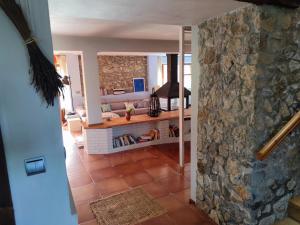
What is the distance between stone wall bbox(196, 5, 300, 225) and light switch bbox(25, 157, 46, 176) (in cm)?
162

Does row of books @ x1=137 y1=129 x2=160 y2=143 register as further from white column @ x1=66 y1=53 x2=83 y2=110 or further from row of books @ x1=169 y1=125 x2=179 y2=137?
Answer: white column @ x1=66 y1=53 x2=83 y2=110

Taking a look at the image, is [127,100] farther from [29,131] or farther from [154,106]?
[29,131]

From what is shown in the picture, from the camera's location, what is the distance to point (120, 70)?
913 centimetres

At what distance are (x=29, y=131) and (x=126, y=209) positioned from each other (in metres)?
1.99

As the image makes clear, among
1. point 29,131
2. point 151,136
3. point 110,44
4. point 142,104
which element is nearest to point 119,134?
point 151,136

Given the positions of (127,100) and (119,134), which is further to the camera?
(127,100)

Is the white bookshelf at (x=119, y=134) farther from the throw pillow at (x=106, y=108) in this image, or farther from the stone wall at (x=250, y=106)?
the throw pillow at (x=106, y=108)

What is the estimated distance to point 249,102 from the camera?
1853mm

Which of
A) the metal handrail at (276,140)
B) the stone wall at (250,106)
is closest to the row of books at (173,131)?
the stone wall at (250,106)

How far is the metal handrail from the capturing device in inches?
71.6

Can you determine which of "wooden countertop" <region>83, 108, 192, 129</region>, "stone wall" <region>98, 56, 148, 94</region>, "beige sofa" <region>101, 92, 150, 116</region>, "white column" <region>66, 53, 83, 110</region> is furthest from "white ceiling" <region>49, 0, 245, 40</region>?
"stone wall" <region>98, 56, 148, 94</region>

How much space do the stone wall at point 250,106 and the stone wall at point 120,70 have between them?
22.9 feet

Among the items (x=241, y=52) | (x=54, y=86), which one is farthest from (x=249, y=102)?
(x=54, y=86)

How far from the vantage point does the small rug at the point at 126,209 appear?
2.58 m
